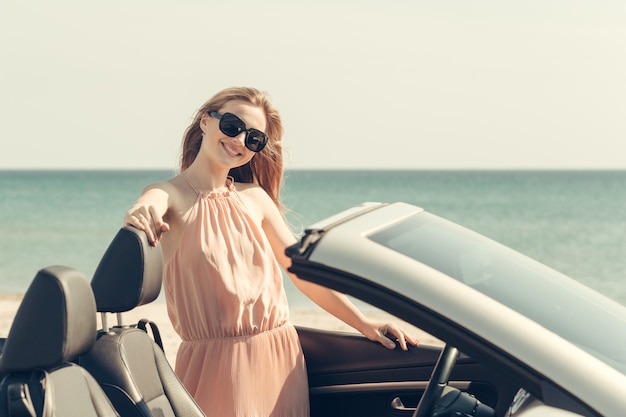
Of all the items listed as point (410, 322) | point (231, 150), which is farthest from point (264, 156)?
point (410, 322)

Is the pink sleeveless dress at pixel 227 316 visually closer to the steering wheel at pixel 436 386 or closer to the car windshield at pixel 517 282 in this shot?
the car windshield at pixel 517 282

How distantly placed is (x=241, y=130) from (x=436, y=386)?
1230 mm

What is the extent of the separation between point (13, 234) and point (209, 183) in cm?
3563

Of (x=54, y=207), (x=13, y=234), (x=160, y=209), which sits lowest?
(x=54, y=207)

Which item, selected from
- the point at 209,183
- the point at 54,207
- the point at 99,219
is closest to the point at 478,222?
the point at 99,219

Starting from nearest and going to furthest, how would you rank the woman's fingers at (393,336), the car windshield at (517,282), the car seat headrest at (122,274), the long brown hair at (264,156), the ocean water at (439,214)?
the car windshield at (517,282) < the car seat headrest at (122,274) < the woman's fingers at (393,336) < the long brown hair at (264,156) < the ocean water at (439,214)

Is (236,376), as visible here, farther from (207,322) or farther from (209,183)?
(209,183)

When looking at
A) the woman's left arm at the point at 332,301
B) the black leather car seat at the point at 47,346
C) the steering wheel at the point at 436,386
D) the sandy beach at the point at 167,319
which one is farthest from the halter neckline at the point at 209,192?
the sandy beach at the point at 167,319

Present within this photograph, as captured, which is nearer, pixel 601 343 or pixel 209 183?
pixel 601 343

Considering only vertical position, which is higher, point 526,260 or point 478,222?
point 526,260

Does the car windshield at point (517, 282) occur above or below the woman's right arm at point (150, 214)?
above

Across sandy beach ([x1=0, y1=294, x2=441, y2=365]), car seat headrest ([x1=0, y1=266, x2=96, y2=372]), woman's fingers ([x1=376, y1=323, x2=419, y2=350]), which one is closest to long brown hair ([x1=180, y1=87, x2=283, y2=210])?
Answer: woman's fingers ([x1=376, y1=323, x2=419, y2=350])

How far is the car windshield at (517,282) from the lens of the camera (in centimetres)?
217

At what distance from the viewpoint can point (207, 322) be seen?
3.22 m
